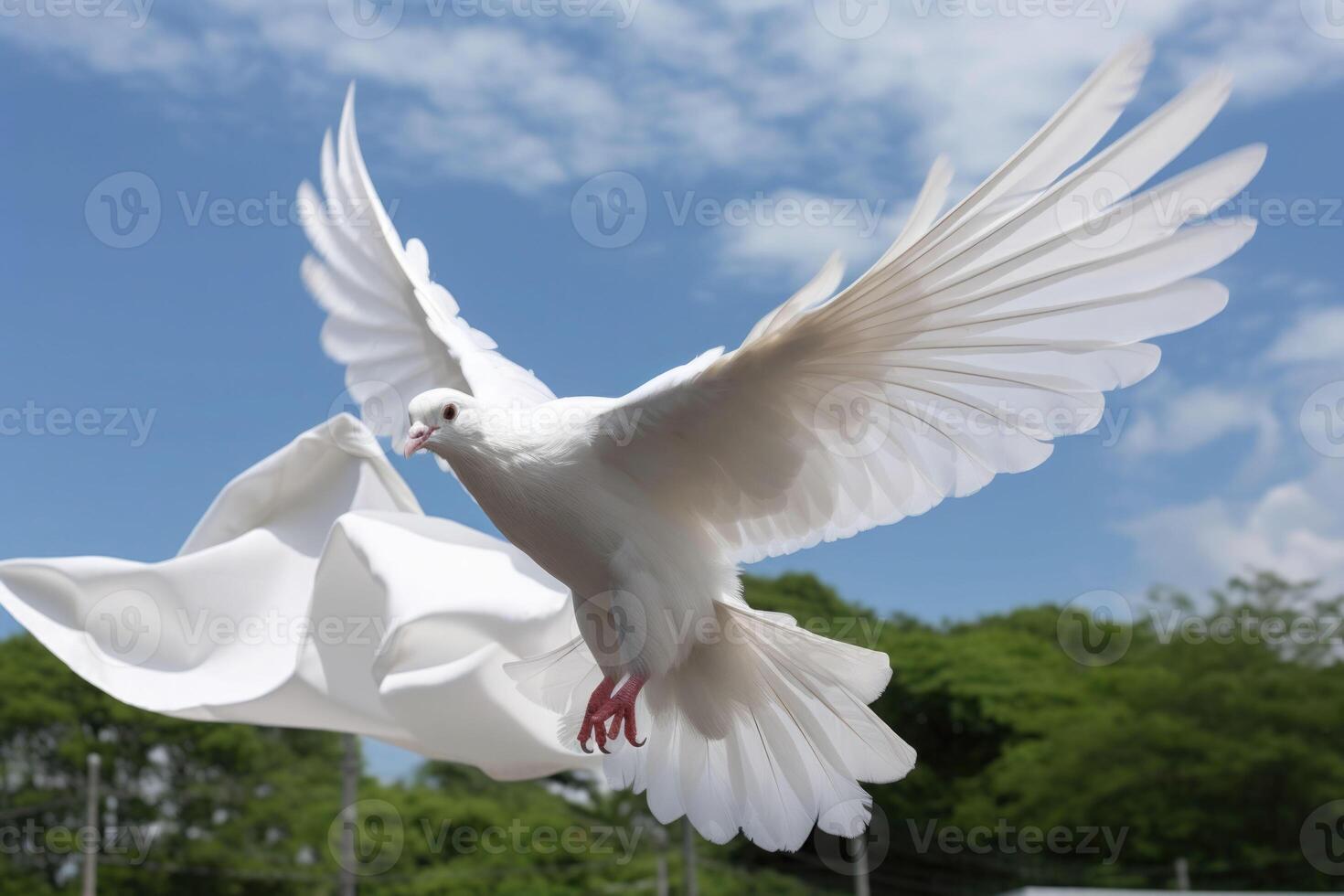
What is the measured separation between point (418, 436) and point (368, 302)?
4.52ft

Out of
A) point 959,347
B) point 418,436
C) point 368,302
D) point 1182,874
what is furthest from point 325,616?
point 1182,874

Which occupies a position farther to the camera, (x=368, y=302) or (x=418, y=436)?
(x=368, y=302)

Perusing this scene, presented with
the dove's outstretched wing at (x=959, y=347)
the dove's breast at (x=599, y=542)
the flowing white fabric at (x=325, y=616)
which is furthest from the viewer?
the flowing white fabric at (x=325, y=616)

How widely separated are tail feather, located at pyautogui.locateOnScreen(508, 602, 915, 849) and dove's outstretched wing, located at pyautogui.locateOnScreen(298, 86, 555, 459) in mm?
1061

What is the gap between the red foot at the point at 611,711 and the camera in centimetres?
292

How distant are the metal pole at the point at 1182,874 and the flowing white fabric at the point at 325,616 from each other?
18789mm

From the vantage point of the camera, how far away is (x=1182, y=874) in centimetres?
2020

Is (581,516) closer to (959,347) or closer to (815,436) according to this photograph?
(815,436)

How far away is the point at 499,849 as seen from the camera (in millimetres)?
22516

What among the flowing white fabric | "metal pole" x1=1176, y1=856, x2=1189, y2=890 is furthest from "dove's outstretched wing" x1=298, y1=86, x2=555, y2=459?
"metal pole" x1=1176, y1=856, x2=1189, y2=890

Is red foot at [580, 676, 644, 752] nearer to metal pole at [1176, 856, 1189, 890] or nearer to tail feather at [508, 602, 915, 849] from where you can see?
tail feather at [508, 602, 915, 849]

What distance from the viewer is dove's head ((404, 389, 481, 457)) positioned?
2.90 meters

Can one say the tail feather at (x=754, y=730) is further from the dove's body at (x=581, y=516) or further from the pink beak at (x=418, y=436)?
the pink beak at (x=418, y=436)

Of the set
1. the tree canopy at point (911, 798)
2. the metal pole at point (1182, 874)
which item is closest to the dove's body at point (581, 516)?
the tree canopy at point (911, 798)
